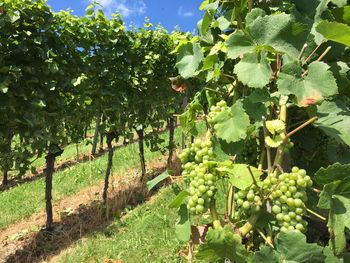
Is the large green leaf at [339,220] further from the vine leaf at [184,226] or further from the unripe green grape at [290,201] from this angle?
the vine leaf at [184,226]

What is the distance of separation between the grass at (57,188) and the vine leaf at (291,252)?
8.18 meters

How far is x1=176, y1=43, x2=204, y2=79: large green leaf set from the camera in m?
1.83

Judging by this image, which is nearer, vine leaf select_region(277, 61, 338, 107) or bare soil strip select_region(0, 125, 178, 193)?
vine leaf select_region(277, 61, 338, 107)

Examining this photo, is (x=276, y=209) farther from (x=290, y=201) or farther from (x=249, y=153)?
(x=249, y=153)

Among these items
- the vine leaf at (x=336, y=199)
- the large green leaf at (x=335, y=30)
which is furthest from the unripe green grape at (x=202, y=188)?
the large green leaf at (x=335, y=30)

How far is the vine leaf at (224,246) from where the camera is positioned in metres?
1.20

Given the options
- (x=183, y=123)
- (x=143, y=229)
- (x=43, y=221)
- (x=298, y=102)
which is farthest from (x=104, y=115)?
(x=298, y=102)

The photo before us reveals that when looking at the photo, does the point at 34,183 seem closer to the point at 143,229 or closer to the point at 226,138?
the point at 143,229

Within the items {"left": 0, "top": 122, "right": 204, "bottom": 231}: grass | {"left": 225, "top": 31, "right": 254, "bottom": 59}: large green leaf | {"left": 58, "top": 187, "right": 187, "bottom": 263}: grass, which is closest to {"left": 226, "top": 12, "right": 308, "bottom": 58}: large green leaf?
{"left": 225, "top": 31, "right": 254, "bottom": 59}: large green leaf

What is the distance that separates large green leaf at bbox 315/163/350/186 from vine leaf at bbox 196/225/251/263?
314 mm

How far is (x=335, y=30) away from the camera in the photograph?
1263 millimetres

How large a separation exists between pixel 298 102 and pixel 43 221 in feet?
25.6

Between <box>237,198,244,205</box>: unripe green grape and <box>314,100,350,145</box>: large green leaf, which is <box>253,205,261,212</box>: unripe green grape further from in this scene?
<box>314,100,350,145</box>: large green leaf

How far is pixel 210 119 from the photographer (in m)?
1.54
